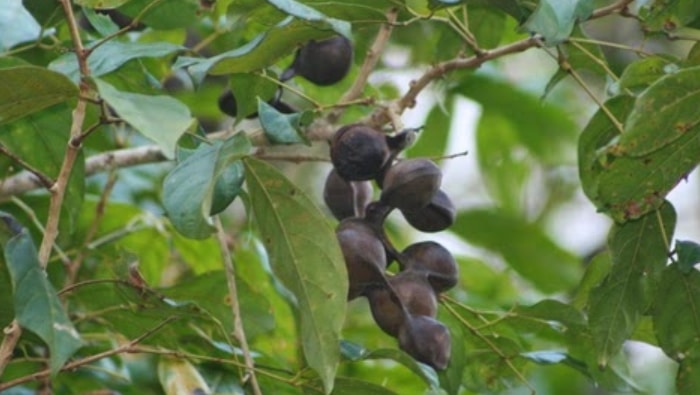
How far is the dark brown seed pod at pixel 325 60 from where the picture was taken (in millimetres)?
Answer: 1236

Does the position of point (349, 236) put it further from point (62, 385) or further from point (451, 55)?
point (62, 385)

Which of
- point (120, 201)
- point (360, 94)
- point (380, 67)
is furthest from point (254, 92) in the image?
point (380, 67)

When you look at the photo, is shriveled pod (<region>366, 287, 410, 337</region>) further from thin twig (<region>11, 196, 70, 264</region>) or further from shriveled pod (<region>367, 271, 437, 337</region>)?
thin twig (<region>11, 196, 70, 264</region>)

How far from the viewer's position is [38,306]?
2.93 feet

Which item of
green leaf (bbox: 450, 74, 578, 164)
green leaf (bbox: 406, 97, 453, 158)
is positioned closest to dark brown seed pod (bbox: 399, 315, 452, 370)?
green leaf (bbox: 406, 97, 453, 158)

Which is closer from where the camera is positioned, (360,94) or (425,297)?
(425,297)

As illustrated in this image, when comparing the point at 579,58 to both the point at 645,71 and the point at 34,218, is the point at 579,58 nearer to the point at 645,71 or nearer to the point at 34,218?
the point at 645,71

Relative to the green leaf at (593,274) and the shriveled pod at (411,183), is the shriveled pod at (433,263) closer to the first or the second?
the shriveled pod at (411,183)

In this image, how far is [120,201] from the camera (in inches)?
73.0

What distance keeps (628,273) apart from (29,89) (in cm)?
51

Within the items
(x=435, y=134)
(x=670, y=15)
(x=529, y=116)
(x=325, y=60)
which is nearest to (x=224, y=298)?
(x=325, y=60)

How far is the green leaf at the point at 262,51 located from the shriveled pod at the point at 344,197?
126 mm

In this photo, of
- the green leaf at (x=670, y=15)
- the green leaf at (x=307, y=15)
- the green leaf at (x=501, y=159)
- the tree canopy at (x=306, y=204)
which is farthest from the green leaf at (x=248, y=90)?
the green leaf at (x=501, y=159)

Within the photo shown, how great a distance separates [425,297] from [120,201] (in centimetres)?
85
